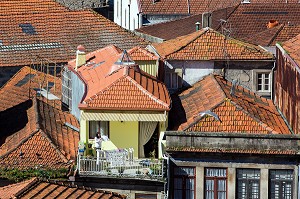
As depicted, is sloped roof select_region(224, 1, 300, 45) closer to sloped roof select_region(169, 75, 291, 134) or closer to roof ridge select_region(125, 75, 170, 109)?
sloped roof select_region(169, 75, 291, 134)

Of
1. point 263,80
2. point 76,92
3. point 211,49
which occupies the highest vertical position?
point 211,49

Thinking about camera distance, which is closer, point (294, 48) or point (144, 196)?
point (144, 196)

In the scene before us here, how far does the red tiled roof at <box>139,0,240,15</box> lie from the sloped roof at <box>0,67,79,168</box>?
30.0 metres

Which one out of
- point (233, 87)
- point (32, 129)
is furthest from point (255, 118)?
point (32, 129)

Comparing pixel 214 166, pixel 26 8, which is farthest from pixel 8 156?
pixel 26 8

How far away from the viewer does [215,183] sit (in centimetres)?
5441

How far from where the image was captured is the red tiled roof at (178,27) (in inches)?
3289

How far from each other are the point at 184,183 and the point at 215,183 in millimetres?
1083

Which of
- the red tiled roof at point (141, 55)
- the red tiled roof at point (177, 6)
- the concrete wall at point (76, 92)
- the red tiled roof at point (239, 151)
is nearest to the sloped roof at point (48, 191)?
the red tiled roof at point (239, 151)

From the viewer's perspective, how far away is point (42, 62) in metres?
76.7

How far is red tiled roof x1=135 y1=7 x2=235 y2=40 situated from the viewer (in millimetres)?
83537

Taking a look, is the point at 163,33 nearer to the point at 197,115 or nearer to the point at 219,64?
the point at 219,64

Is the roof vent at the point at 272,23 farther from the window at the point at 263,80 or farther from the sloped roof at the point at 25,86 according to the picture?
the window at the point at 263,80

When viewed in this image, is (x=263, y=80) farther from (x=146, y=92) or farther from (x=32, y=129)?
(x=32, y=129)
